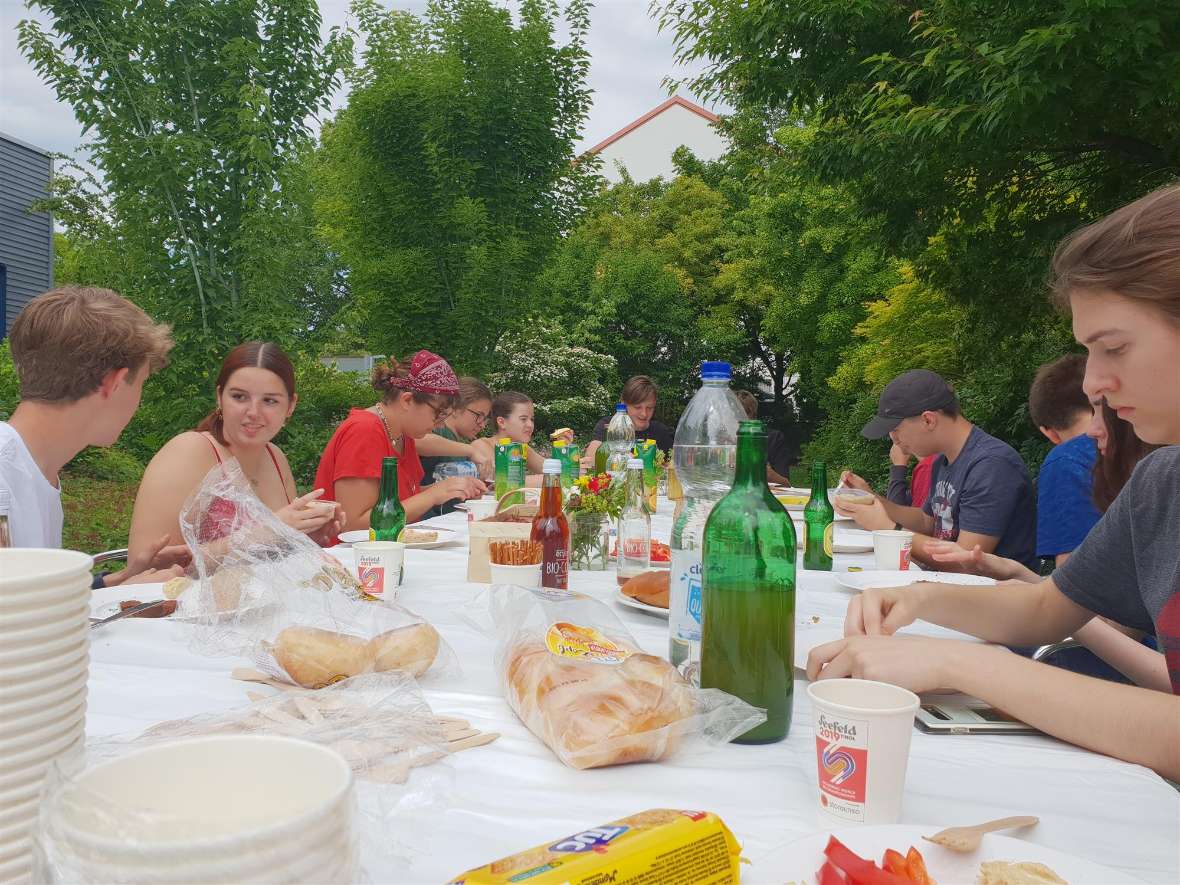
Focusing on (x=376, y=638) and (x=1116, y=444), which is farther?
(x=1116, y=444)

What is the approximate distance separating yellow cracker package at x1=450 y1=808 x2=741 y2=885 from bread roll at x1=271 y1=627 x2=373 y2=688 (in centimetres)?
73

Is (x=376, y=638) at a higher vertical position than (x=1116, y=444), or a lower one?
lower

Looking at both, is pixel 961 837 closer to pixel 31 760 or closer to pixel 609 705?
pixel 609 705

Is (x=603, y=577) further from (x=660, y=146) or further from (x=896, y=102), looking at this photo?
(x=660, y=146)

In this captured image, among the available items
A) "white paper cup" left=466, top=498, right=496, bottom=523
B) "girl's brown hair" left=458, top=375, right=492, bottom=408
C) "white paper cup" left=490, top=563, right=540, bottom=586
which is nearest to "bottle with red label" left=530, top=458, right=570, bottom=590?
"white paper cup" left=490, top=563, right=540, bottom=586

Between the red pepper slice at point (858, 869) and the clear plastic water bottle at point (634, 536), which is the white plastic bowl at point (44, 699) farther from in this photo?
the clear plastic water bottle at point (634, 536)

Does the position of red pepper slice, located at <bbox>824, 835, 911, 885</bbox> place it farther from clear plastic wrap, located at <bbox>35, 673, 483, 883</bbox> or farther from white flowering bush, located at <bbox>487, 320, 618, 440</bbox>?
white flowering bush, located at <bbox>487, 320, 618, 440</bbox>

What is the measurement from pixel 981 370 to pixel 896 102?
425 cm

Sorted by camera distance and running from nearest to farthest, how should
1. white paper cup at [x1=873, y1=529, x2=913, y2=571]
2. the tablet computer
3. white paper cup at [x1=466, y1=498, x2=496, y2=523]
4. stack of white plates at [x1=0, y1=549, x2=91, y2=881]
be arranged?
stack of white plates at [x1=0, y1=549, x2=91, y2=881], the tablet computer, white paper cup at [x1=873, y1=529, x2=913, y2=571], white paper cup at [x1=466, y1=498, x2=496, y2=523]

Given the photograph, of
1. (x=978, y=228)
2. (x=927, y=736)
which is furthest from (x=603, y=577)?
(x=978, y=228)

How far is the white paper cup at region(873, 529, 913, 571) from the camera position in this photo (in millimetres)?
2756

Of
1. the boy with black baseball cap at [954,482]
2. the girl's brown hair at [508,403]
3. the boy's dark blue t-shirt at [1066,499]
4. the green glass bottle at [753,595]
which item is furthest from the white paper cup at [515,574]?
the girl's brown hair at [508,403]

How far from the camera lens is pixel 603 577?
2604 millimetres

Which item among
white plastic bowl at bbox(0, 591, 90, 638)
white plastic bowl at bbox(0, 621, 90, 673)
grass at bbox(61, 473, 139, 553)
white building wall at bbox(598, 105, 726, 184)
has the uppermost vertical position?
white building wall at bbox(598, 105, 726, 184)
